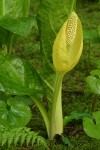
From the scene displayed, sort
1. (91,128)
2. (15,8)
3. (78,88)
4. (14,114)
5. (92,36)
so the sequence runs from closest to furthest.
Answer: (91,128)
(14,114)
(15,8)
(92,36)
(78,88)

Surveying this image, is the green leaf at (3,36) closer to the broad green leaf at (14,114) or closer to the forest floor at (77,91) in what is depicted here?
the broad green leaf at (14,114)

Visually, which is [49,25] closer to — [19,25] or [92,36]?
[19,25]

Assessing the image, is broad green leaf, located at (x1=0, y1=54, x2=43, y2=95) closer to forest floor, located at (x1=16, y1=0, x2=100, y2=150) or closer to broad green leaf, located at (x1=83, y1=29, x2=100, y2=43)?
forest floor, located at (x1=16, y1=0, x2=100, y2=150)

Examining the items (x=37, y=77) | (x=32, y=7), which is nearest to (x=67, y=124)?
(x=37, y=77)

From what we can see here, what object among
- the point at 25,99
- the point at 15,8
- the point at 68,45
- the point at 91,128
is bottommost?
the point at 91,128

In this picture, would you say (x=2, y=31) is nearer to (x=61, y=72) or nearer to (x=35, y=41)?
(x=61, y=72)

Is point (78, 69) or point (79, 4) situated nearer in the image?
point (78, 69)

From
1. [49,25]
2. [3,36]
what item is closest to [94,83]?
[49,25]
